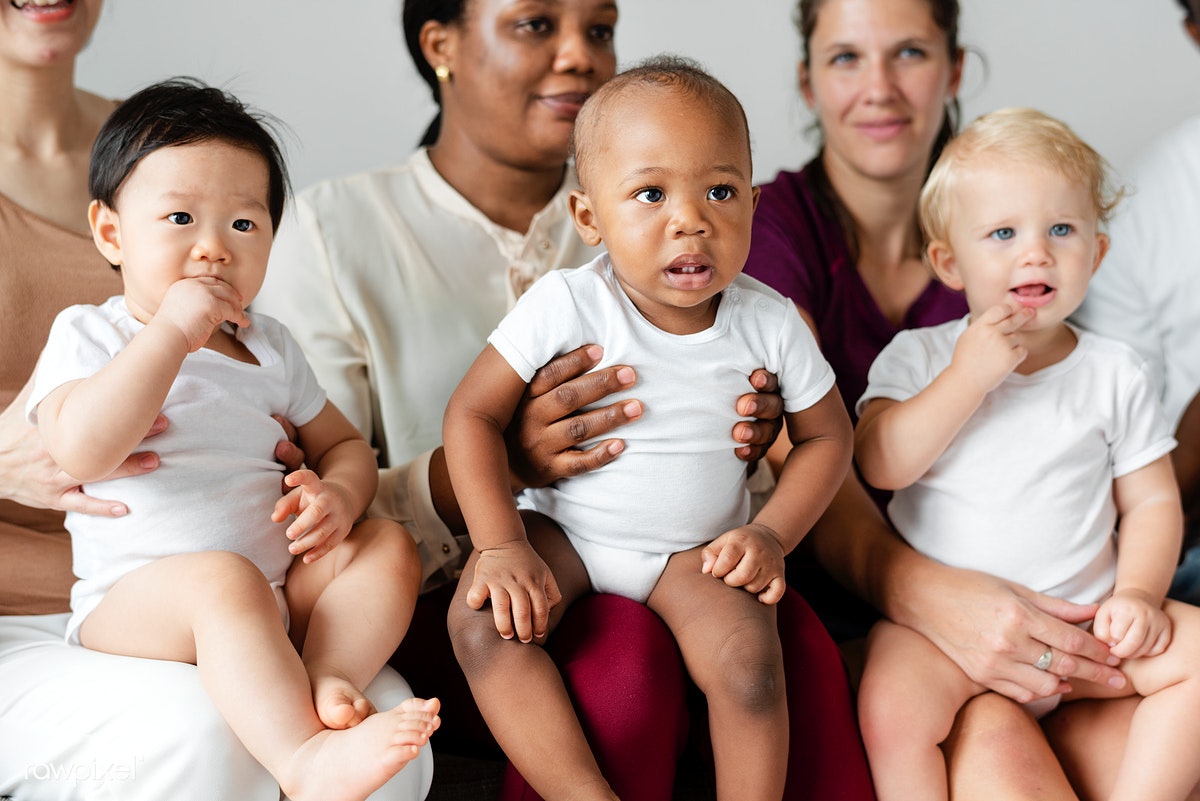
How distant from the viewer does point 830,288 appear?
2141 millimetres

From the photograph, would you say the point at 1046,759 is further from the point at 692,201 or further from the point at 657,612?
the point at 692,201

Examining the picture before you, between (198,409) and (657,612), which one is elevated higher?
(198,409)

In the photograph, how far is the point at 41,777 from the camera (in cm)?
137

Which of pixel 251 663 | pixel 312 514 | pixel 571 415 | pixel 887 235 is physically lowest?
pixel 251 663

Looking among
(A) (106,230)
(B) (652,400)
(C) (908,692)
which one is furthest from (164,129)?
(C) (908,692)

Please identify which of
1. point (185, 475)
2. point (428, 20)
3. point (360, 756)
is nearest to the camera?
point (360, 756)

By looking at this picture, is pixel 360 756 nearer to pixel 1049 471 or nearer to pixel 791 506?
pixel 791 506

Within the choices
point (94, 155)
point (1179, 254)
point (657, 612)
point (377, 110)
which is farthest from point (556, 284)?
point (377, 110)

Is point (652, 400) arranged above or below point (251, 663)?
above

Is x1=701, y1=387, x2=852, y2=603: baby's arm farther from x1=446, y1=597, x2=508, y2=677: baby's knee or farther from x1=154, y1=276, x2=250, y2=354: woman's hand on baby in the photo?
x1=154, y1=276, x2=250, y2=354: woman's hand on baby

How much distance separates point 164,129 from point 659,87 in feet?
2.02

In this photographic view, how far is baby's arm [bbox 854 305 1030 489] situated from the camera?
1.62m

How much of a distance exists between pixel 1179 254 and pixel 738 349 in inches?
46.3

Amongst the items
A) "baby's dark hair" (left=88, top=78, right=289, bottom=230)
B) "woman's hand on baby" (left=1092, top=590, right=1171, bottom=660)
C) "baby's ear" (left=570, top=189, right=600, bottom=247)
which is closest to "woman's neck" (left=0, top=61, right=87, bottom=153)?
"baby's dark hair" (left=88, top=78, right=289, bottom=230)
